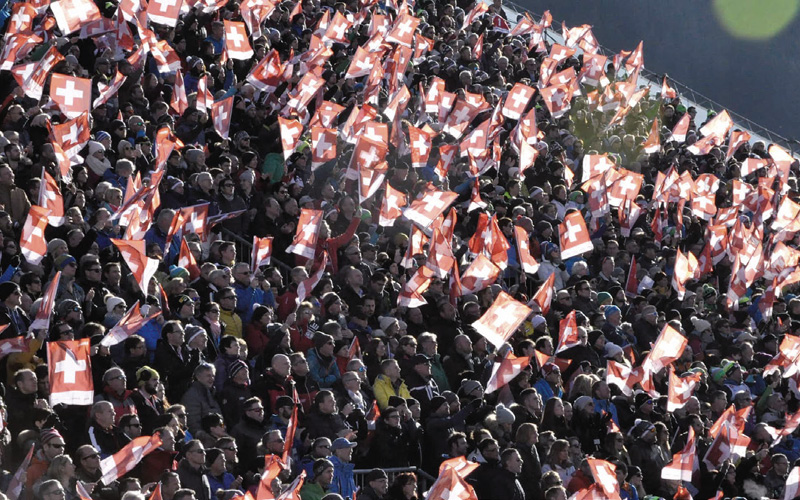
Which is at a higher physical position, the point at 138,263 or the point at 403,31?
the point at 403,31

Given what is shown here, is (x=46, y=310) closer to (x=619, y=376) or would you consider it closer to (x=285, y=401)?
(x=285, y=401)

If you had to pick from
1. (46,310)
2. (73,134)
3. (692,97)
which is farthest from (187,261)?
(692,97)

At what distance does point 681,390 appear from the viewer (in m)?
16.1

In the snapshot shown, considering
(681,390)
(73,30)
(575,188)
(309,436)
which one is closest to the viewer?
(309,436)

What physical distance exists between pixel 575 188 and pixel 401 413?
9.85 m

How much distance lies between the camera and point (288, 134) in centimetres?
1769

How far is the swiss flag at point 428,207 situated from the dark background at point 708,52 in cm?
2101

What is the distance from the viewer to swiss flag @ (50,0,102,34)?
17.3 meters

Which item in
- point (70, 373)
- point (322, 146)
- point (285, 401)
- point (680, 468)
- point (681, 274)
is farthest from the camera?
point (681, 274)

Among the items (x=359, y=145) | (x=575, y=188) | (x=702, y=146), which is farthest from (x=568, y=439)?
(x=702, y=146)

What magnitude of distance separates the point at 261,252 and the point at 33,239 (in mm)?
3078

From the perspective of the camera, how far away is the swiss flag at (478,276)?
16562 millimetres

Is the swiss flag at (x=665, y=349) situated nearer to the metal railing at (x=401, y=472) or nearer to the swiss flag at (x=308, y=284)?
Answer: the swiss flag at (x=308, y=284)

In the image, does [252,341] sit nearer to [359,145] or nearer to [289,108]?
[359,145]
